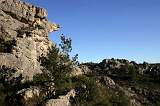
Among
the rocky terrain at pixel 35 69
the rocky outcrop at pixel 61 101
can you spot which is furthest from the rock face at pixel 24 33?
the rocky outcrop at pixel 61 101

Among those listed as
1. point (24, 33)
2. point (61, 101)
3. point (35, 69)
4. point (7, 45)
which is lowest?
point (61, 101)

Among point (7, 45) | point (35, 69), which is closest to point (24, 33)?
point (7, 45)

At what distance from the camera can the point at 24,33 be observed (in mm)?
67750

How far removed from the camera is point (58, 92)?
54625 mm

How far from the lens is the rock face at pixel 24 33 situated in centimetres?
6106

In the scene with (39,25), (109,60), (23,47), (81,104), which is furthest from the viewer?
(109,60)

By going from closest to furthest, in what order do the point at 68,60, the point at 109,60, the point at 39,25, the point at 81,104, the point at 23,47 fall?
the point at 81,104
the point at 68,60
the point at 23,47
the point at 39,25
the point at 109,60

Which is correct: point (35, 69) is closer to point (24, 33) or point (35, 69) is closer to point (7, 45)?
point (7, 45)

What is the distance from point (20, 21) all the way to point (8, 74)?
18413mm

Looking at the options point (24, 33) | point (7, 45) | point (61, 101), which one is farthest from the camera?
point (24, 33)

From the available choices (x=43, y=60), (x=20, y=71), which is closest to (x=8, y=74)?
(x=20, y=71)

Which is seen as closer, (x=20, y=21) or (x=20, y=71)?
(x=20, y=71)

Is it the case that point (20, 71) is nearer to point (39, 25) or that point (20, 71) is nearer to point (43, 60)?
point (43, 60)

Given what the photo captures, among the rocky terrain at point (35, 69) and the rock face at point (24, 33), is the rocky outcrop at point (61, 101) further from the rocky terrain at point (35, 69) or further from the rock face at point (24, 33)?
the rock face at point (24, 33)
